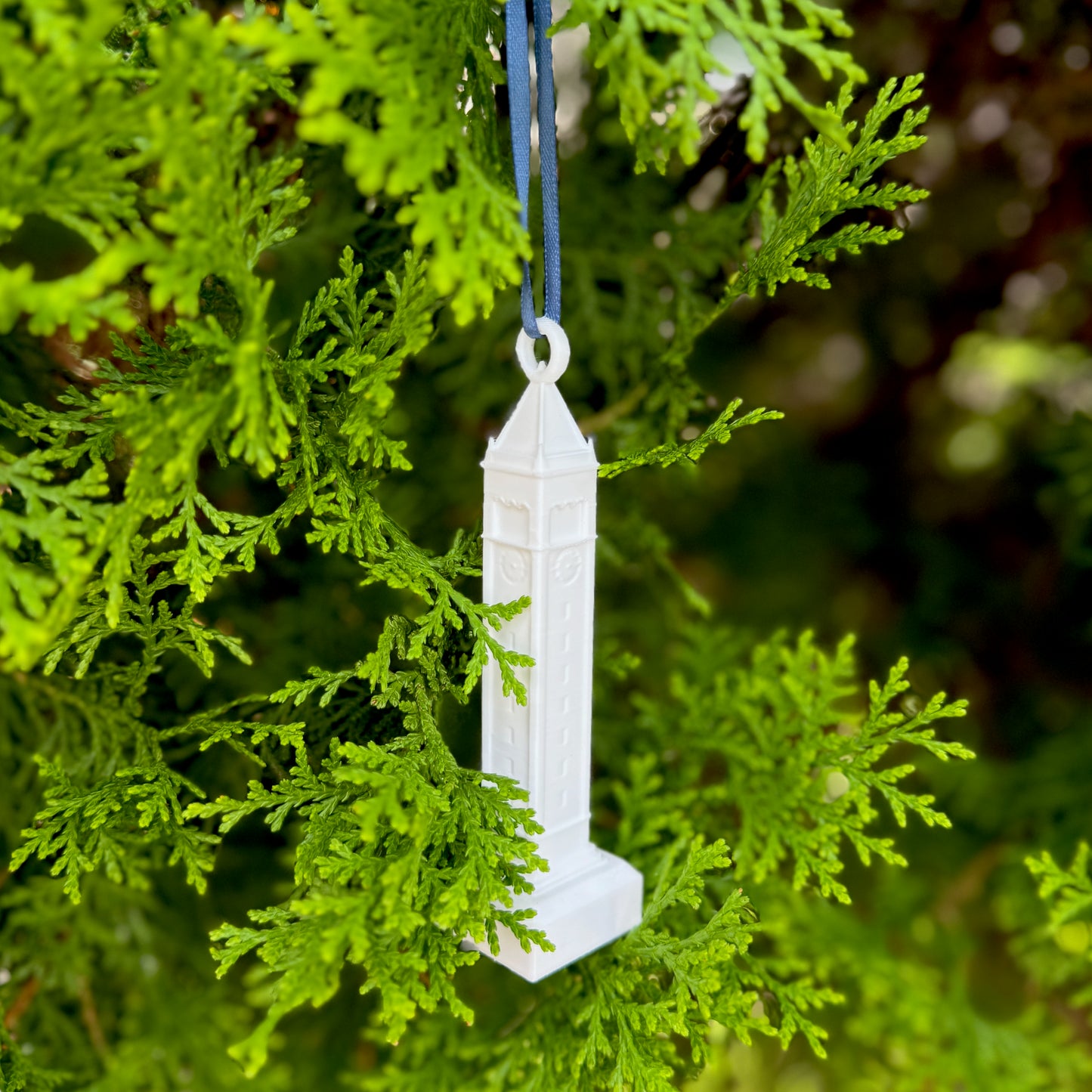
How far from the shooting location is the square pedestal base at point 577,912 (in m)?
0.69

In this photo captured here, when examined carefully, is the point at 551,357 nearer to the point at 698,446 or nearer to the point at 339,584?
the point at 698,446

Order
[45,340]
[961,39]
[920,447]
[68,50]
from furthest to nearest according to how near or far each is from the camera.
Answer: [920,447], [961,39], [45,340], [68,50]

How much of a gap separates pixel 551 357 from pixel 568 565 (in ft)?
0.49

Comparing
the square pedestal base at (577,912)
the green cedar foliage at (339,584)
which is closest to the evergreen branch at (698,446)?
the green cedar foliage at (339,584)

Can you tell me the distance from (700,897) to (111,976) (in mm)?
743

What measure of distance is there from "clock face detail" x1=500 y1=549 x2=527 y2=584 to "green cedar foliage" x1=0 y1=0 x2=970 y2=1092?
0.03 meters

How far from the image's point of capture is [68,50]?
1.53ft

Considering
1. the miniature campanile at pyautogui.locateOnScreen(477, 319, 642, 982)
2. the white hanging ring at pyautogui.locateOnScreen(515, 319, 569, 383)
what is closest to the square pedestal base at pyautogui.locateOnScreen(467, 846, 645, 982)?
the miniature campanile at pyautogui.locateOnScreen(477, 319, 642, 982)

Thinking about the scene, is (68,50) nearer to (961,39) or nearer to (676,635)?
(676,635)

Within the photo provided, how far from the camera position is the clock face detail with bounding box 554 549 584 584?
2.14 feet

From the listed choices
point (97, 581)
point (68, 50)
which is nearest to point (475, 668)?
point (97, 581)

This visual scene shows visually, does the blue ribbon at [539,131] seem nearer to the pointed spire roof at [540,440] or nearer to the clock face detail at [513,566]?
the pointed spire roof at [540,440]

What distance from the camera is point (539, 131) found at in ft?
2.09

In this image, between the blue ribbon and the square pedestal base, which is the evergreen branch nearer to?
the blue ribbon
